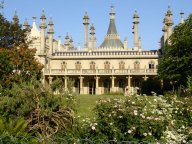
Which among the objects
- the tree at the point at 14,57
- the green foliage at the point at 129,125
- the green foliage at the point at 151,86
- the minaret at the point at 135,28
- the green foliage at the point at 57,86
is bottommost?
the green foliage at the point at 129,125

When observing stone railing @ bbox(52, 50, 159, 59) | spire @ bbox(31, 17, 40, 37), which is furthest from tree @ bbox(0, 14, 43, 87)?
spire @ bbox(31, 17, 40, 37)

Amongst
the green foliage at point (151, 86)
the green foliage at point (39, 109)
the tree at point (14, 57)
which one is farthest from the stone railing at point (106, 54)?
the green foliage at point (39, 109)

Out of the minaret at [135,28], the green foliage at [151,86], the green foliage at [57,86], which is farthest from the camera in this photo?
the minaret at [135,28]

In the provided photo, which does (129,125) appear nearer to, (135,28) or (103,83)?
(103,83)

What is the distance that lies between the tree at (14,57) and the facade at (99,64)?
764 inches

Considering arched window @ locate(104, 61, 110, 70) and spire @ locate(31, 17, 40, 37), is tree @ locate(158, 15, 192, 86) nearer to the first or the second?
arched window @ locate(104, 61, 110, 70)

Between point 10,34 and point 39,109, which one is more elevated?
point 10,34

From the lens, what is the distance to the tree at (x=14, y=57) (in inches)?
950

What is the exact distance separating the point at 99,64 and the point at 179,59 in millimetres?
21240

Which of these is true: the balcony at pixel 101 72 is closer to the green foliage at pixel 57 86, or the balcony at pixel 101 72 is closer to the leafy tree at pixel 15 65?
the leafy tree at pixel 15 65

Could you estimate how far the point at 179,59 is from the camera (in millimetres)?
31781

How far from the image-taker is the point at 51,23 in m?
53.5

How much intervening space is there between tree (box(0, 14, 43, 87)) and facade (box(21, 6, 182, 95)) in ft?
63.7

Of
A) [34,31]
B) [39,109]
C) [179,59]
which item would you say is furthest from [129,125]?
[34,31]
